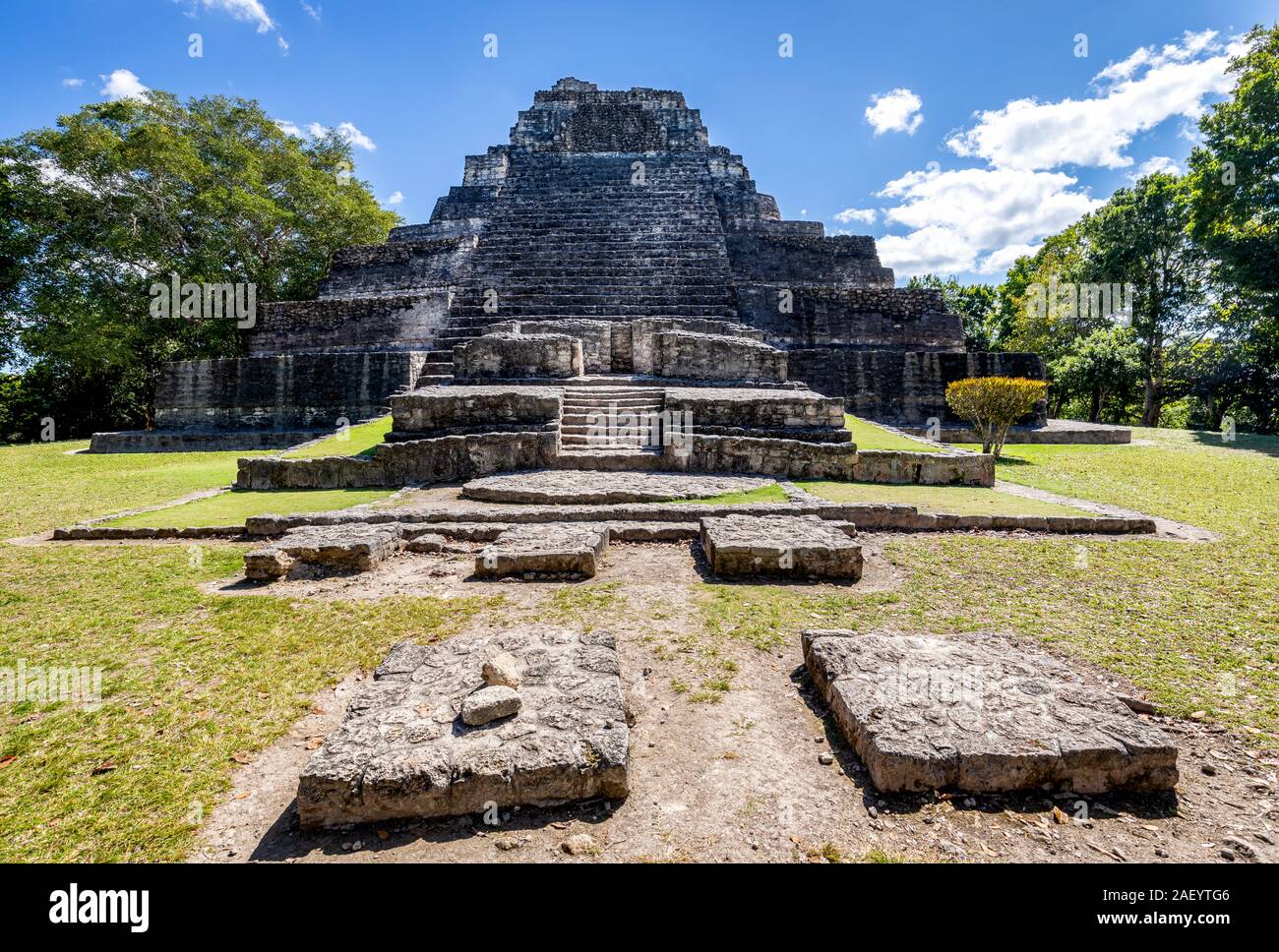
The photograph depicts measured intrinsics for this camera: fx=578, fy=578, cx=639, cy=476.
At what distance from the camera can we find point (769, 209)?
2064 cm

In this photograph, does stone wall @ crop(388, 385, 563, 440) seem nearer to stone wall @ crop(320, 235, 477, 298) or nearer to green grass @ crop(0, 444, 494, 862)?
green grass @ crop(0, 444, 494, 862)

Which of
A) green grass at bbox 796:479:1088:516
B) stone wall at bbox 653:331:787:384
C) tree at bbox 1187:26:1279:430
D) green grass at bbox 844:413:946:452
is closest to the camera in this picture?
green grass at bbox 796:479:1088:516

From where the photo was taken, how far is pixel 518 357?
10852mm

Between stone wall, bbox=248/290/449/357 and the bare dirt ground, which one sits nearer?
the bare dirt ground

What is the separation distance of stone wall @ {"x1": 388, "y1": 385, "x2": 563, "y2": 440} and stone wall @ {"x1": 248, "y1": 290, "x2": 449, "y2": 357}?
6916mm

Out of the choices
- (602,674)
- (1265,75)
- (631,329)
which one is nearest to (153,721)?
(602,674)

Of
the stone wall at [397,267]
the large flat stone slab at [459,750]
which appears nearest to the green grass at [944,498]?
the large flat stone slab at [459,750]

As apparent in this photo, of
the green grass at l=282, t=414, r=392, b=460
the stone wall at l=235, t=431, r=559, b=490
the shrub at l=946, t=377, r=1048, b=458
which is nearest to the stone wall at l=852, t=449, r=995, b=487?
the shrub at l=946, t=377, r=1048, b=458

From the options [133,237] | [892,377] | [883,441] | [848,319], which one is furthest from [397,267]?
[883,441]

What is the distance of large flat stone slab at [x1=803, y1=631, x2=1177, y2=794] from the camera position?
2.20m

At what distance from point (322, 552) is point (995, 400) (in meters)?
10.4

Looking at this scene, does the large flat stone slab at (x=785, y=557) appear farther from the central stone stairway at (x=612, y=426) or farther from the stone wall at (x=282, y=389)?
the stone wall at (x=282, y=389)

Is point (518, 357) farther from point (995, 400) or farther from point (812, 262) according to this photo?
point (812, 262)

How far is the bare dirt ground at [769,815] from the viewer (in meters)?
1.96
